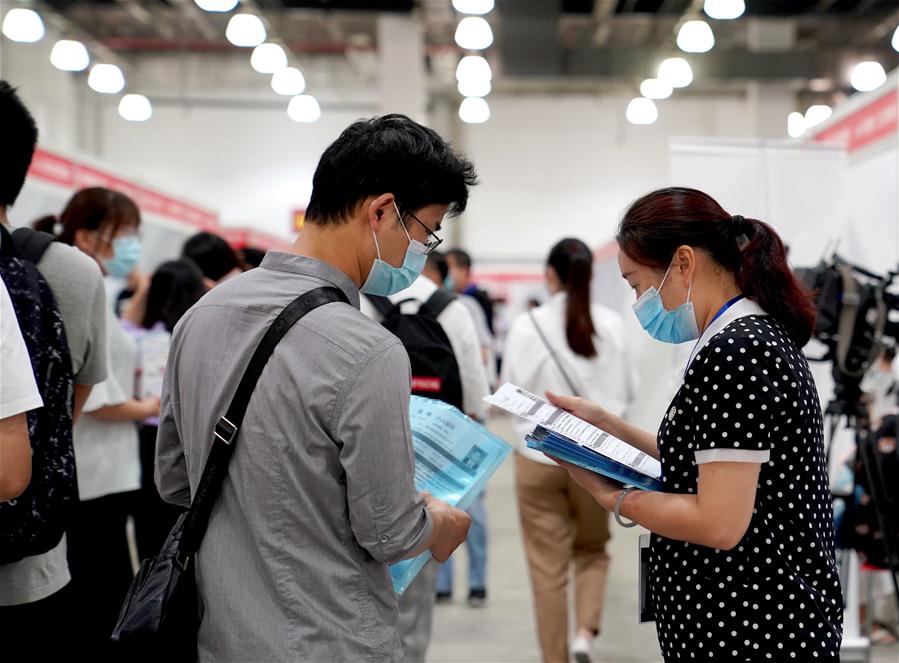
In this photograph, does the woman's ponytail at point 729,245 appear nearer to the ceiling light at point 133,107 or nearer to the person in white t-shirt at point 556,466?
the person in white t-shirt at point 556,466

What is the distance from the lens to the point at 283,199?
15094 mm

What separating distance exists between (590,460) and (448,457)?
0.26 metres

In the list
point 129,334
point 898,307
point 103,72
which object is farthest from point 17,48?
point 898,307

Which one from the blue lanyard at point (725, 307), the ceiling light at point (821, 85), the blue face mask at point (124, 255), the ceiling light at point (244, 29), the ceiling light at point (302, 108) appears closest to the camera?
the blue lanyard at point (725, 307)

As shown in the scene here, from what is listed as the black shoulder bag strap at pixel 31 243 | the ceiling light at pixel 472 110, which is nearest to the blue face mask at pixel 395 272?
the black shoulder bag strap at pixel 31 243

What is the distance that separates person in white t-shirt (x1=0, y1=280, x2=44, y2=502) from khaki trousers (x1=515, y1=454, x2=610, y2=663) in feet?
7.64

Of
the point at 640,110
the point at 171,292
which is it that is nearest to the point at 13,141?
the point at 171,292

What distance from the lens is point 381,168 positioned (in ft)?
4.48

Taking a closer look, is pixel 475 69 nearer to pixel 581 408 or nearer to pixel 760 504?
pixel 581 408

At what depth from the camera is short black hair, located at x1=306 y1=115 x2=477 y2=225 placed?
1363mm

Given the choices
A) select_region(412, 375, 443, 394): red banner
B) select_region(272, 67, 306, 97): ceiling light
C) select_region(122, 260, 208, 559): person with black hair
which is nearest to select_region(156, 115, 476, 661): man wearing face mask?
select_region(412, 375, 443, 394): red banner

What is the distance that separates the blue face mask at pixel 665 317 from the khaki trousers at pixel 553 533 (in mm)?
1759

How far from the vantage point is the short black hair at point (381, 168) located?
1.36m

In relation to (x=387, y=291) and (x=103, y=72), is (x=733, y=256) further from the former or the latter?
(x=103, y=72)
